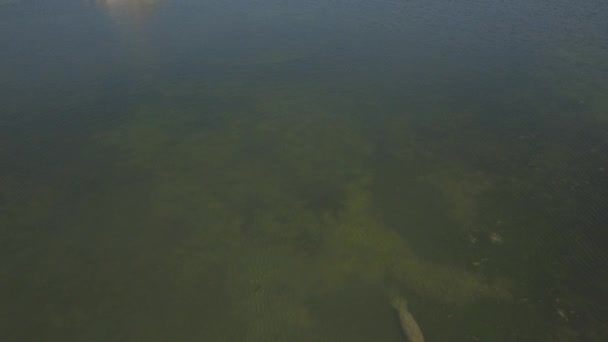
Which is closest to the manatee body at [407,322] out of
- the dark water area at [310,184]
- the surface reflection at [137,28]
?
the dark water area at [310,184]

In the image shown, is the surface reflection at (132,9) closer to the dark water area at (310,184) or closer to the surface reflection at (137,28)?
the surface reflection at (137,28)

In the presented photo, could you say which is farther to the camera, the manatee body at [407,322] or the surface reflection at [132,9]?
the surface reflection at [132,9]

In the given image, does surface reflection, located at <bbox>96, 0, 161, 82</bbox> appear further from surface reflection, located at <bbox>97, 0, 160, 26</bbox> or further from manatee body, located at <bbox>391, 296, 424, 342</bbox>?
manatee body, located at <bbox>391, 296, 424, 342</bbox>

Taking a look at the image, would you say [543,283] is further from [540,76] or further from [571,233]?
[540,76]

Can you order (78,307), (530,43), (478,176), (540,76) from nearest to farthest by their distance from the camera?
(78,307), (478,176), (540,76), (530,43)

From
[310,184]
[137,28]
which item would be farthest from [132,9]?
[310,184]

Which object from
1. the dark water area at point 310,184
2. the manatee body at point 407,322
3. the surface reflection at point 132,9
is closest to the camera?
the manatee body at point 407,322

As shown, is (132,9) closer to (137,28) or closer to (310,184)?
(137,28)

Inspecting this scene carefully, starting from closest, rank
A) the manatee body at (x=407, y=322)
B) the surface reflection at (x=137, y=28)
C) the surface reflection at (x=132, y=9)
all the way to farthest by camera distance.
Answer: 1. the manatee body at (x=407, y=322)
2. the surface reflection at (x=137, y=28)
3. the surface reflection at (x=132, y=9)

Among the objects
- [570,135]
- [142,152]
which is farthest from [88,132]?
[570,135]
